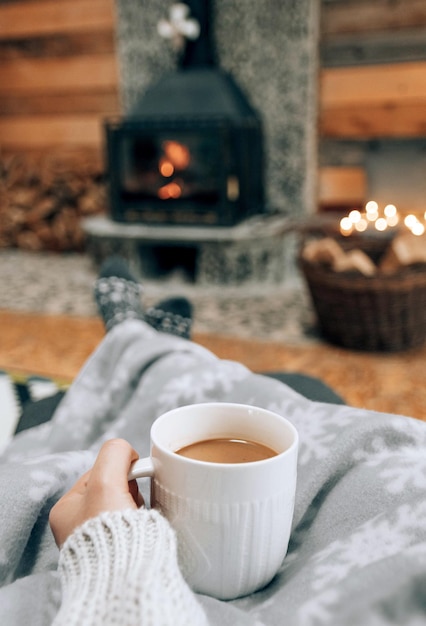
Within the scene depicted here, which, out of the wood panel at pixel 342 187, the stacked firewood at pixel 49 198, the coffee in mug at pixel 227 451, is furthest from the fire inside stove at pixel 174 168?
the coffee in mug at pixel 227 451

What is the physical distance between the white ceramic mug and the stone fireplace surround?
89.2 inches

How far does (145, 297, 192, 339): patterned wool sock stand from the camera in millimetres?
1316

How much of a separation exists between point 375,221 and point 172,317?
4.89ft

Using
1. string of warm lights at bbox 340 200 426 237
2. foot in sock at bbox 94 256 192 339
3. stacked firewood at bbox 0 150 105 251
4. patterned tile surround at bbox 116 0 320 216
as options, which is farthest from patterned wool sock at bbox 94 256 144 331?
stacked firewood at bbox 0 150 105 251

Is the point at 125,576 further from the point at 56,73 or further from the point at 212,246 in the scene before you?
the point at 56,73

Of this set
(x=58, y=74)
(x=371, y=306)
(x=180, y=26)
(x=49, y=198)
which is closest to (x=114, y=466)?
(x=371, y=306)

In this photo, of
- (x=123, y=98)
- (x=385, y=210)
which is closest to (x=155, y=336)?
(x=385, y=210)

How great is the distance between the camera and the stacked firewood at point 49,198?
11.8ft

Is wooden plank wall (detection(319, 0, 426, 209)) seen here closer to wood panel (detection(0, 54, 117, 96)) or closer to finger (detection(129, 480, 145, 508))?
wood panel (detection(0, 54, 117, 96))

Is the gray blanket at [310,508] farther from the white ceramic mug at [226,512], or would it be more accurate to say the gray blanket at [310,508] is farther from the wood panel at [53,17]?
the wood panel at [53,17]

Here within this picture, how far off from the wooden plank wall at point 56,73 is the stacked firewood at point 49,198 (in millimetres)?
128

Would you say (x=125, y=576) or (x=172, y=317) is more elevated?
(x=125, y=576)

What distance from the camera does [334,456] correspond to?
1.91 ft

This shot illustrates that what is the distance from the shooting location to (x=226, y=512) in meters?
0.44
